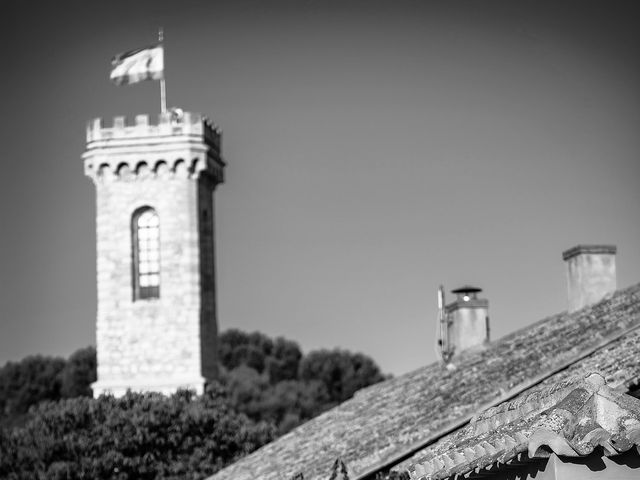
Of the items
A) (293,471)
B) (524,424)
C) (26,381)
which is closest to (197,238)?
(26,381)

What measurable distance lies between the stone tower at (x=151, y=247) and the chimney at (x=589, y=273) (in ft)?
138

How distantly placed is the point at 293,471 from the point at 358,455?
264 centimetres

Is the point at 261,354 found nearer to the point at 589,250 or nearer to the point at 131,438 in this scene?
the point at 131,438

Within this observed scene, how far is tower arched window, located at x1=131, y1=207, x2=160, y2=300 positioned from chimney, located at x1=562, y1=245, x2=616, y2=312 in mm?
43643

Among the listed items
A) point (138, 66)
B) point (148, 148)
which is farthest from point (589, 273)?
point (138, 66)

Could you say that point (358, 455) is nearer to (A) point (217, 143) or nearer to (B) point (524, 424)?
(B) point (524, 424)

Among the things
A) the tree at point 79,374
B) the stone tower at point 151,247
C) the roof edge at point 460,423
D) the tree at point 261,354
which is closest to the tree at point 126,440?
the stone tower at point 151,247

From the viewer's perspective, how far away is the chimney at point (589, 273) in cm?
2616

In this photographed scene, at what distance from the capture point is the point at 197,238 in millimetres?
70438

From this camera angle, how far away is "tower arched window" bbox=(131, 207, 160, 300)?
6994 cm

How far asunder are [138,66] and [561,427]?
6819 centimetres

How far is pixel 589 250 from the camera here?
26781mm

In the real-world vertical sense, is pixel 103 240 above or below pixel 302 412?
Result: above

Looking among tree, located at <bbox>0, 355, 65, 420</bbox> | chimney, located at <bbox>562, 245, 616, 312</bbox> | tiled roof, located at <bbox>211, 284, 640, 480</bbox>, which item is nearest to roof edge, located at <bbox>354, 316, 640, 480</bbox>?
tiled roof, located at <bbox>211, 284, 640, 480</bbox>
